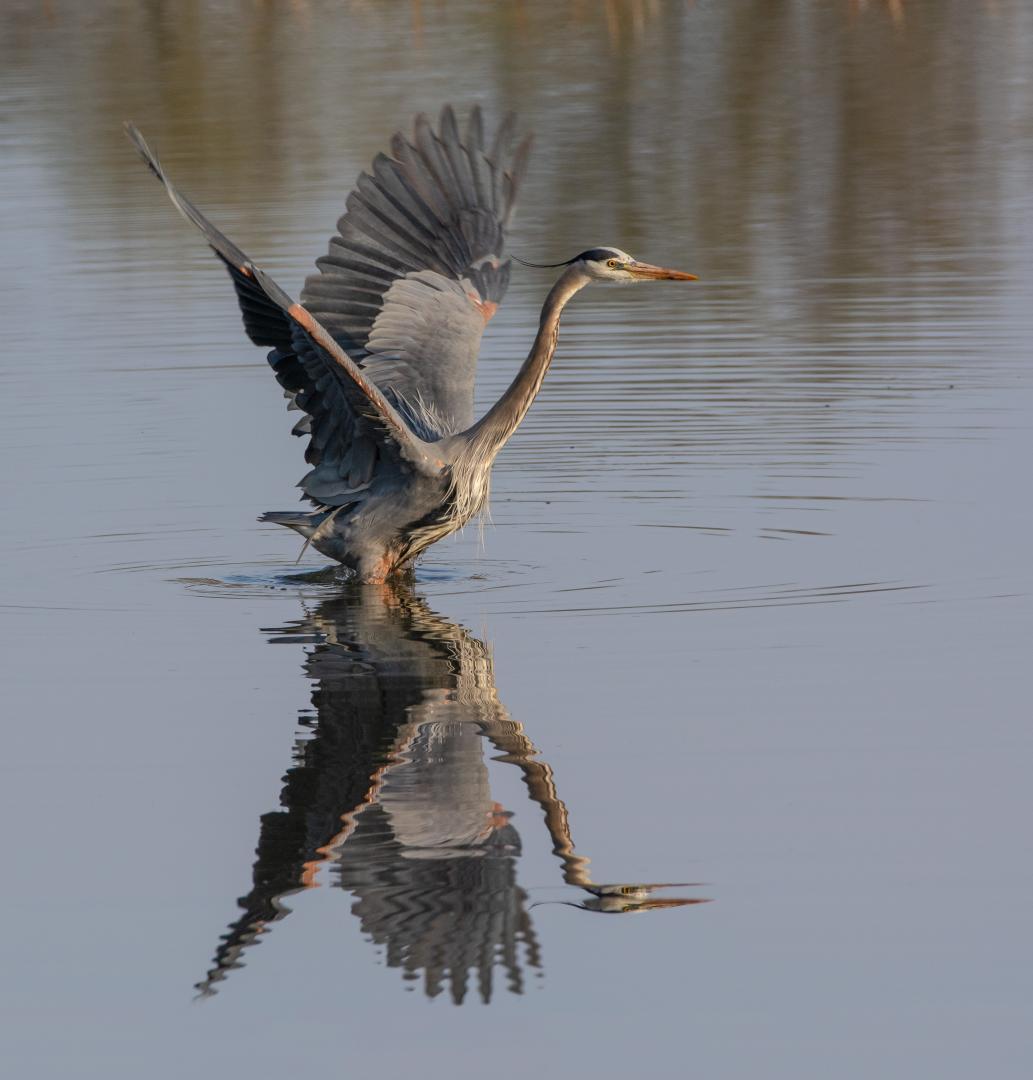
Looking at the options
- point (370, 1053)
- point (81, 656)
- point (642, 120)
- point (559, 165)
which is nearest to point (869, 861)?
point (370, 1053)

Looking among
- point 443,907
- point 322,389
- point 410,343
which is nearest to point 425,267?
point 410,343

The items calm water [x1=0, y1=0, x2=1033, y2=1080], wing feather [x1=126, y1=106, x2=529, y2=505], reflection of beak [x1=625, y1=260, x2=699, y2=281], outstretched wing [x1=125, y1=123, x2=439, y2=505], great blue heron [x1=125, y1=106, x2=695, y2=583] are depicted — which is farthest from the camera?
wing feather [x1=126, y1=106, x2=529, y2=505]

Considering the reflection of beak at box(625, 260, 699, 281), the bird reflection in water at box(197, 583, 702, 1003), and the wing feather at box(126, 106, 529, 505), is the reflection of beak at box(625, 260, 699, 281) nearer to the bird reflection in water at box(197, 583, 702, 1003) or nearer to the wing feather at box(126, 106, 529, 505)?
the wing feather at box(126, 106, 529, 505)

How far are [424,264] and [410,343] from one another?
44 cm

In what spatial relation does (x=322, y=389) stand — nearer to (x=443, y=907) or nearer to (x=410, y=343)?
(x=410, y=343)

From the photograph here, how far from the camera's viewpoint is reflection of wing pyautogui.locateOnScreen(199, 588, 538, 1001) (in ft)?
16.5

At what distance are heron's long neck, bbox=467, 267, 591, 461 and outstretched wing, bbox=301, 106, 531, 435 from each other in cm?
78

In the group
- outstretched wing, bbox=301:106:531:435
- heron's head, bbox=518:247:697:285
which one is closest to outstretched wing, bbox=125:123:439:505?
A: outstretched wing, bbox=301:106:531:435

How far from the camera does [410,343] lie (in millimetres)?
10039

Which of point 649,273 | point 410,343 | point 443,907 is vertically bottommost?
point 443,907

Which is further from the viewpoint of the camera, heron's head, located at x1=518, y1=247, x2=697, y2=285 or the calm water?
heron's head, located at x1=518, y1=247, x2=697, y2=285

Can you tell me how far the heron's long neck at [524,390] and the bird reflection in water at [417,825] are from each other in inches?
58.9

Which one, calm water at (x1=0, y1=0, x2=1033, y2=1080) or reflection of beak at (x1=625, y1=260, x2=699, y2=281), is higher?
reflection of beak at (x1=625, y1=260, x2=699, y2=281)

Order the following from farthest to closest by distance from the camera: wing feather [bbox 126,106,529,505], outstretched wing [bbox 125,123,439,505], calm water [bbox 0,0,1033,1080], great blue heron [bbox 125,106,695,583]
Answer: wing feather [bbox 126,106,529,505]
great blue heron [bbox 125,106,695,583]
outstretched wing [bbox 125,123,439,505]
calm water [bbox 0,0,1033,1080]
